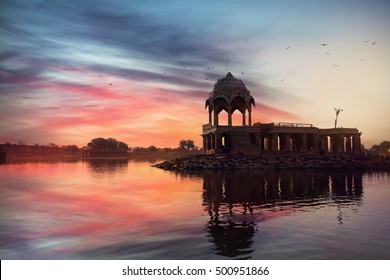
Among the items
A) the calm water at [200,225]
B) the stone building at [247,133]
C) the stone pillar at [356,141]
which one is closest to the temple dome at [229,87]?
the stone building at [247,133]

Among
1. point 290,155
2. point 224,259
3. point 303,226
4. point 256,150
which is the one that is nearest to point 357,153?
point 290,155

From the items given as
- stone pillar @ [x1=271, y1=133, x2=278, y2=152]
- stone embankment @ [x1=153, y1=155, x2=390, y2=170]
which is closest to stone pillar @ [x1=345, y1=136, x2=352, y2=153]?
stone embankment @ [x1=153, y1=155, x2=390, y2=170]

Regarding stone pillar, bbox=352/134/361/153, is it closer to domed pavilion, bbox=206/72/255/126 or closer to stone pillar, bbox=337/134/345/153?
stone pillar, bbox=337/134/345/153

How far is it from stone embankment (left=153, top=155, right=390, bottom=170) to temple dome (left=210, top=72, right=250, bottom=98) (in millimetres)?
13126

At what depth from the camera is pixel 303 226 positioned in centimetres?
1670

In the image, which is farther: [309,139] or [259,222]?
[309,139]

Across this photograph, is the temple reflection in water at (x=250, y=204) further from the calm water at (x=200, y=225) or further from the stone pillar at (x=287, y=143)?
the stone pillar at (x=287, y=143)

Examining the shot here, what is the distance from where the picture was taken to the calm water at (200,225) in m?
13.2

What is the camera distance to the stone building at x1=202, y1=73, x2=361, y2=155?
63750 millimetres

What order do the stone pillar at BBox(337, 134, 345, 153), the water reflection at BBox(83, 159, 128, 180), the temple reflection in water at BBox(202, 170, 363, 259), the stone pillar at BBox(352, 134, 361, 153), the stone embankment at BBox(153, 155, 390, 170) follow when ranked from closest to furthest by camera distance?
1. the temple reflection in water at BBox(202, 170, 363, 259)
2. the water reflection at BBox(83, 159, 128, 180)
3. the stone embankment at BBox(153, 155, 390, 170)
4. the stone pillar at BBox(352, 134, 361, 153)
5. the stone pillar at BBox(337, 134, 345, 153)

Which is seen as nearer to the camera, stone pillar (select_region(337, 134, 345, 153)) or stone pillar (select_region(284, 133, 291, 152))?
stone pillar (select_region(284, 133, 291, 152))

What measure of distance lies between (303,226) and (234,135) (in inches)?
1863

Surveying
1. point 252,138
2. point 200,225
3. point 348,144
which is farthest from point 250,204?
point 348,144
